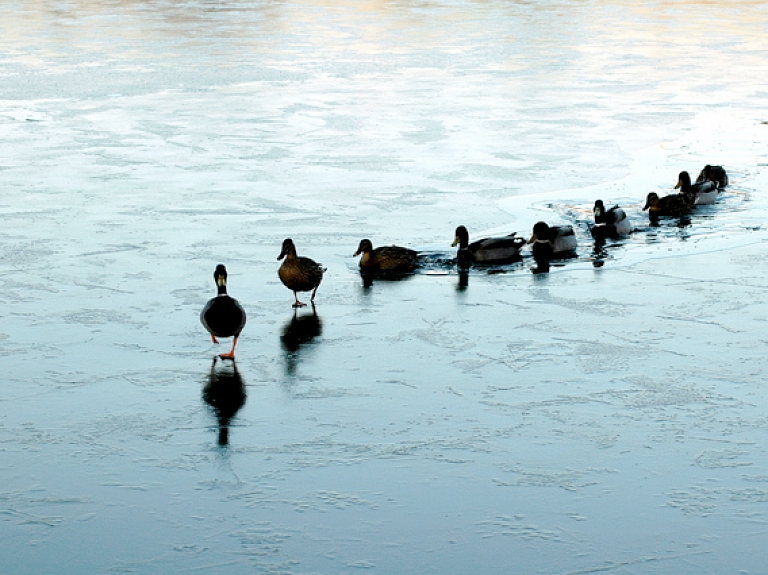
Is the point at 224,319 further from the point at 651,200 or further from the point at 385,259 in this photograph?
the point at 651,200

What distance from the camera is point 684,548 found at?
16.7ft

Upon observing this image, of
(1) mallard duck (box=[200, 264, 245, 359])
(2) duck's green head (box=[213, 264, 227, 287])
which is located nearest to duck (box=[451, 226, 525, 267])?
(2) duck's green head (box=[213, 264, 227, 287])

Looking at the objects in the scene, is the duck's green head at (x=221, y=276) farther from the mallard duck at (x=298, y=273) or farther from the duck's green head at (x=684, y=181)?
Result: the duck's green head at (x=684, y=181)

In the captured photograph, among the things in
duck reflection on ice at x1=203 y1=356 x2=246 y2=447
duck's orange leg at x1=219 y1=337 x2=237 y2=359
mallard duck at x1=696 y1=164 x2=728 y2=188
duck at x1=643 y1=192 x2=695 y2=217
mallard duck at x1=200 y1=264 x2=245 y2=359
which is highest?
mallard duck at x1=696 y1=164 x2=728 y2=188

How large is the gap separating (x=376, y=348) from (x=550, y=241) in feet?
9.84

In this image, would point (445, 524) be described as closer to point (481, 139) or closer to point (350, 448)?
point (350, 448)

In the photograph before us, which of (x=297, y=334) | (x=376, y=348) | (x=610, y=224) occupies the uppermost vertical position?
(x=610, y=224)

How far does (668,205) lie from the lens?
11.8m

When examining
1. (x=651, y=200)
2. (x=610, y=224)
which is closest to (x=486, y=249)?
(x=610, y=224)

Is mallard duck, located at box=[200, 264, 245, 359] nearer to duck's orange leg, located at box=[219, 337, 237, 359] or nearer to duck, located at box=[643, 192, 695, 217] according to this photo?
duck's orange leg, located at box=[219, 337, 237, 359]

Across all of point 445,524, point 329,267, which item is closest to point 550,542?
point 445,524

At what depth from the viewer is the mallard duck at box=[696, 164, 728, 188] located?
12883 millimetres

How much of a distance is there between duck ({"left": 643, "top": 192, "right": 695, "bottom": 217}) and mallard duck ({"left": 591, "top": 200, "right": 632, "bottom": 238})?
84 centimetres

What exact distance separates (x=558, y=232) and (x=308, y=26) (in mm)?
22612
